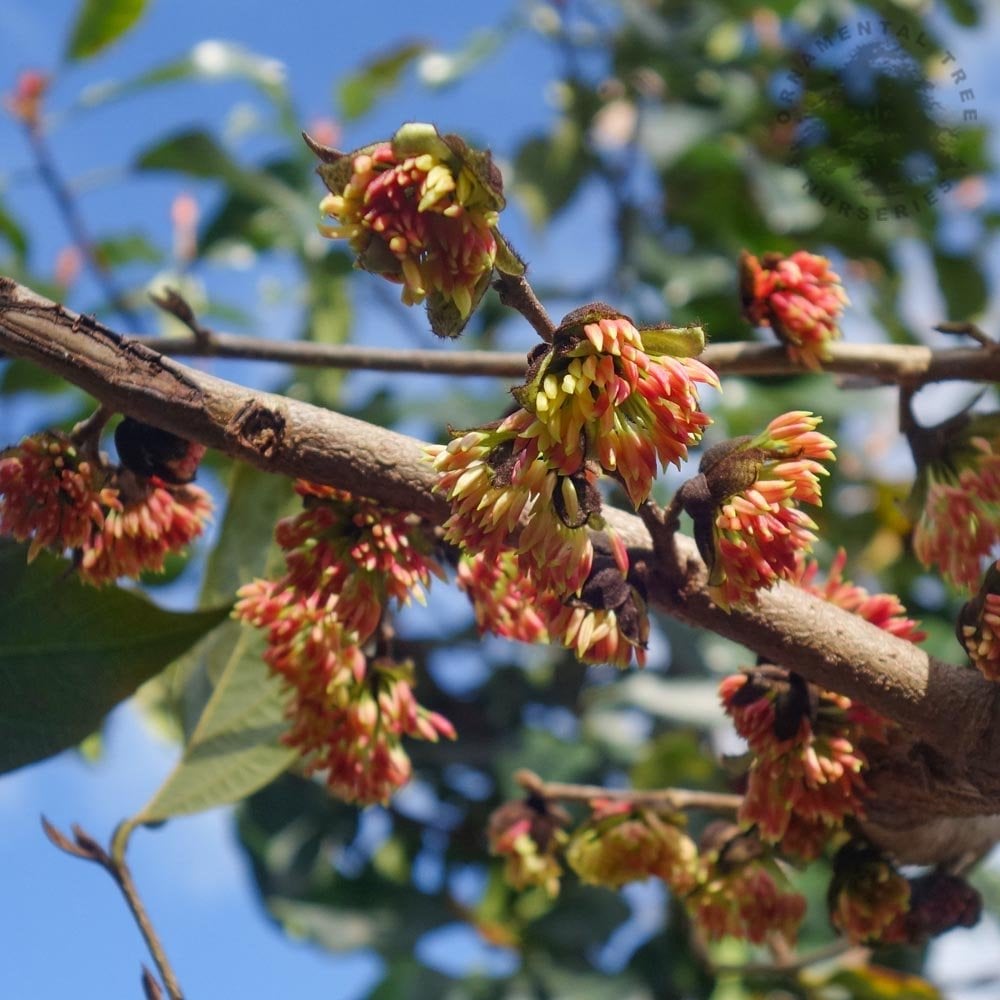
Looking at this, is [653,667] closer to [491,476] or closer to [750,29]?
[491,476]

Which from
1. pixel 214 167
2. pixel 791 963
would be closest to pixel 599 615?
pixel 791 963

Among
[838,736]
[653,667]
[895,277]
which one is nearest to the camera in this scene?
[838,736]

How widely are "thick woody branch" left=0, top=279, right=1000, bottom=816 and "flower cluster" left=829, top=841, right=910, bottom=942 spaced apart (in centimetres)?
22

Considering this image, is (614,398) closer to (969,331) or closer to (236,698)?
(969,331)

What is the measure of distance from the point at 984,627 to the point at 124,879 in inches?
34.1

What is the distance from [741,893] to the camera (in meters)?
1.19

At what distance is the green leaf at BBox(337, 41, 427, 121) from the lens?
3.45 meters

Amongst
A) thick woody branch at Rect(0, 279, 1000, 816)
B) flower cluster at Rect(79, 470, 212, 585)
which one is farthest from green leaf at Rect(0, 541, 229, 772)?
thick woody branch at Rect(0, 279, 1000, 816)

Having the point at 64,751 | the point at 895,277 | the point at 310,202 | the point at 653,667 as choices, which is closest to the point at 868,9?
the point at 895,277

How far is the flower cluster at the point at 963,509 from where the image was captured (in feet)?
3.97

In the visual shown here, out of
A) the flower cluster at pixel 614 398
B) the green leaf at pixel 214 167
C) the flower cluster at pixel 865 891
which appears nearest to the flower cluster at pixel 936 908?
the flower cluster at pixel 865 891

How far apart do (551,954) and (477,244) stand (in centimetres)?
186

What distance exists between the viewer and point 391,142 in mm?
766

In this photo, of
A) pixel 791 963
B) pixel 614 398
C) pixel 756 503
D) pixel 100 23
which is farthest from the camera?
pixel 100 23
